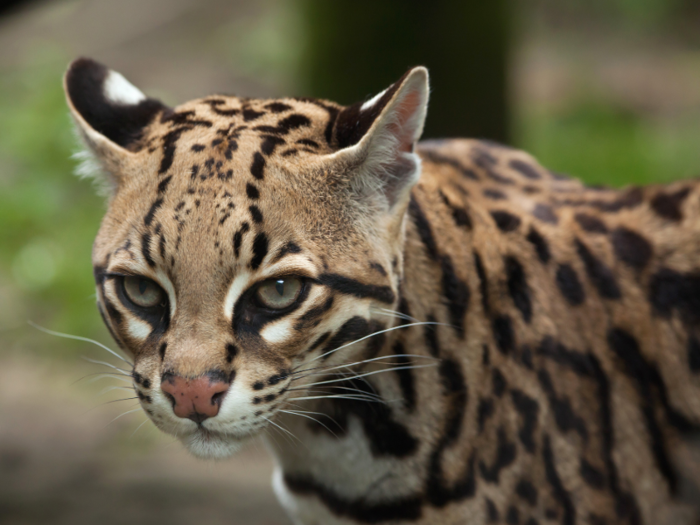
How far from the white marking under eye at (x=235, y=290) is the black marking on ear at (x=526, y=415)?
5.11 feet

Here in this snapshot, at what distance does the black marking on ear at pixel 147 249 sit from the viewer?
11.1ft

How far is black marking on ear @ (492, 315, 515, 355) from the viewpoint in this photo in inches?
162

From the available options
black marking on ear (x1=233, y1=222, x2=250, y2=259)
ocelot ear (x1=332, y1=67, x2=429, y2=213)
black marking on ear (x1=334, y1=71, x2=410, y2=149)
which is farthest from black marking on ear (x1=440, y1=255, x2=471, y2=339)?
black marking on ear (x1=233, y1=222, x2=250, y2=259)

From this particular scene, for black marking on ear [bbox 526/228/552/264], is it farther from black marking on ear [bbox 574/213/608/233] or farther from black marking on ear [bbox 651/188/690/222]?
black marking on ear [bbox 651/188/690/222]

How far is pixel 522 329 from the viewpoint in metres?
4.17

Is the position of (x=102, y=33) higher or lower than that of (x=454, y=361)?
higher

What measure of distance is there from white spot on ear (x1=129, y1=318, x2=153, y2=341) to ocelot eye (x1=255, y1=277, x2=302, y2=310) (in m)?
0.53

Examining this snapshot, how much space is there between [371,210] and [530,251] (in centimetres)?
112

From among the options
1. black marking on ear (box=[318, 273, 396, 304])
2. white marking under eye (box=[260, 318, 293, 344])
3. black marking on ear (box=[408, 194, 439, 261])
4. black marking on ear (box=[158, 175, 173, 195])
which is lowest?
white marking under eye (box=[260, 318, 293, 344])

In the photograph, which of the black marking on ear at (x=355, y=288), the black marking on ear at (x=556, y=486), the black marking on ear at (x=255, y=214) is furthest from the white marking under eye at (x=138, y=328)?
the black marking on ear at (x=556, y=486)

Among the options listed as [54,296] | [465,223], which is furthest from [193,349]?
[54,296]

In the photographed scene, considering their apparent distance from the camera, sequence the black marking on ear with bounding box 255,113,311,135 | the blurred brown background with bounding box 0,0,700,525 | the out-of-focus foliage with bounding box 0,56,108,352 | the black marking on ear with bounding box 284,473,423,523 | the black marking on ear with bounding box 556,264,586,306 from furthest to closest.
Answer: the out-of-focus foliage with bounding box 0,56,108,352, the blurred brown background with bounding box 0,0,700,525, the black marking on ear with bounding box 556,264,586,306, the black marking on ear with bounding box 284,473,423,523, the black marking on ear with bounding box 255,113,311,135

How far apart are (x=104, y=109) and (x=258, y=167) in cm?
106

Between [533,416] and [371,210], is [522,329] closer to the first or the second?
[533,416]
